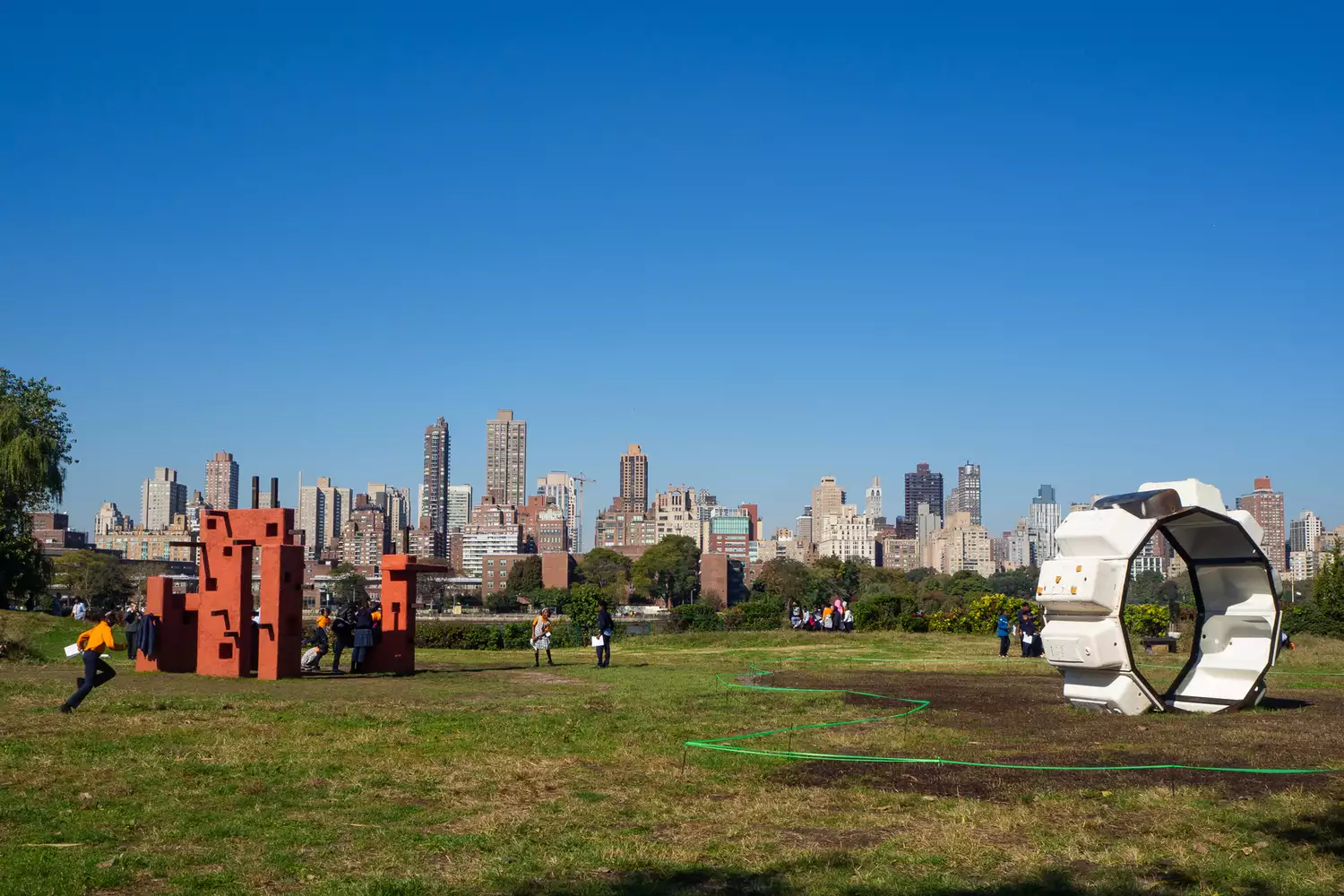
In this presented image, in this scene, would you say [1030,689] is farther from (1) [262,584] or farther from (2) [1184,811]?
(1) [262,584]

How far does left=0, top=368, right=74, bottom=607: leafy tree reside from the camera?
54969 millimetres

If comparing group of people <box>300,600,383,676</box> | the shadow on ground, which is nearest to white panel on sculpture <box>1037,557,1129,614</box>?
the shadow on ground

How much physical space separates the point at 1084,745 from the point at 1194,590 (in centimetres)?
671

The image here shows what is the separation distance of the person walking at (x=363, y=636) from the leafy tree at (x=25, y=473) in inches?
1293

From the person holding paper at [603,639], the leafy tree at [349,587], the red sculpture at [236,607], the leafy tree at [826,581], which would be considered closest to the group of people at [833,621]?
the person holding paper at [603,639]

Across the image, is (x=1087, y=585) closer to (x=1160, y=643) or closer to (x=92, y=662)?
(x=92, y=662)

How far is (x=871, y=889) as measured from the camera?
8.43 m

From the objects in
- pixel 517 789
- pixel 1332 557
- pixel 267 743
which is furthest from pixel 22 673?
pixel 1332 557

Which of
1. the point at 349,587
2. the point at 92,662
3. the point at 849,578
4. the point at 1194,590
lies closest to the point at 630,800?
the point at 92,662

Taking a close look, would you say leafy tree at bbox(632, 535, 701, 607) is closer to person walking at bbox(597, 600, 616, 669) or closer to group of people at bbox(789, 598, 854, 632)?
group of people at bbox(789, 598, 854, 632)

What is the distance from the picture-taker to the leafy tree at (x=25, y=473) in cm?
5497

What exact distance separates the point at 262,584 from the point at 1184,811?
19820 mm

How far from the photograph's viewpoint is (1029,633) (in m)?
36.3

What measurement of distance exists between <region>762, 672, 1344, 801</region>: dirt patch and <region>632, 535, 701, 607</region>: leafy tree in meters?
159
